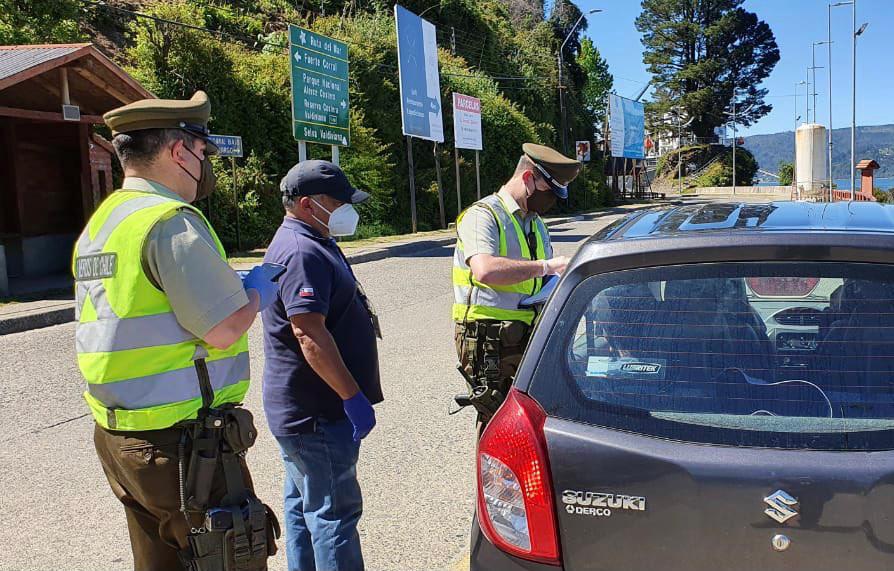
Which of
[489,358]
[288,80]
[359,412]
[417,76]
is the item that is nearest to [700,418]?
[359,412]

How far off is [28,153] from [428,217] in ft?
51.4

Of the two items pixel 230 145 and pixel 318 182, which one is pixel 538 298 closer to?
pixel 318 182

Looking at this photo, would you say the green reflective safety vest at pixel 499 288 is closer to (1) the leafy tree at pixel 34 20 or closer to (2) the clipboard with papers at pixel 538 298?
(2) the clipboard with papers at pixel 538 298

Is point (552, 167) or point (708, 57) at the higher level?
point (708, 57)

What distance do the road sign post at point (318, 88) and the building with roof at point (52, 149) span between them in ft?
14.2

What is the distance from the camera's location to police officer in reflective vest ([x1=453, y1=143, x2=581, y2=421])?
3760 millimetres

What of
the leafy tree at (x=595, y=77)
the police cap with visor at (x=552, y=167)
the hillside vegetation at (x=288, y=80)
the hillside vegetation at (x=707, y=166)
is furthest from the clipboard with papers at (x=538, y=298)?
the hillside vegetation at (x=707, y=166)

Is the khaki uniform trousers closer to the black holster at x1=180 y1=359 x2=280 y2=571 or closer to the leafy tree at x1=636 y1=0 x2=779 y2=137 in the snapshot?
the black holster at x1=180 y1=359 x2=280 y2=571

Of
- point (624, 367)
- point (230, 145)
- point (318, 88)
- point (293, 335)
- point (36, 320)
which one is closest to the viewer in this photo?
point (624, 367)

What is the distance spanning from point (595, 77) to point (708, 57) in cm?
1821

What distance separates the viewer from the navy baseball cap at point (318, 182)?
9.68 feet

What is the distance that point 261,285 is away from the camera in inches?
96.3

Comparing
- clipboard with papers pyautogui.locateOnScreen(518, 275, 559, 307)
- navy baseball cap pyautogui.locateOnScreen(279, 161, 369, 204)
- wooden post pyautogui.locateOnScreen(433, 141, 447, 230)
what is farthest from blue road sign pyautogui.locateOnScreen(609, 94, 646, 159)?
navy baseball cap pyautogui.locateOnScreen(279, 161, 369, 204)

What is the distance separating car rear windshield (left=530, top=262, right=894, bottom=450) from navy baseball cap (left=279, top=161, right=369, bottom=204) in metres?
1.20
